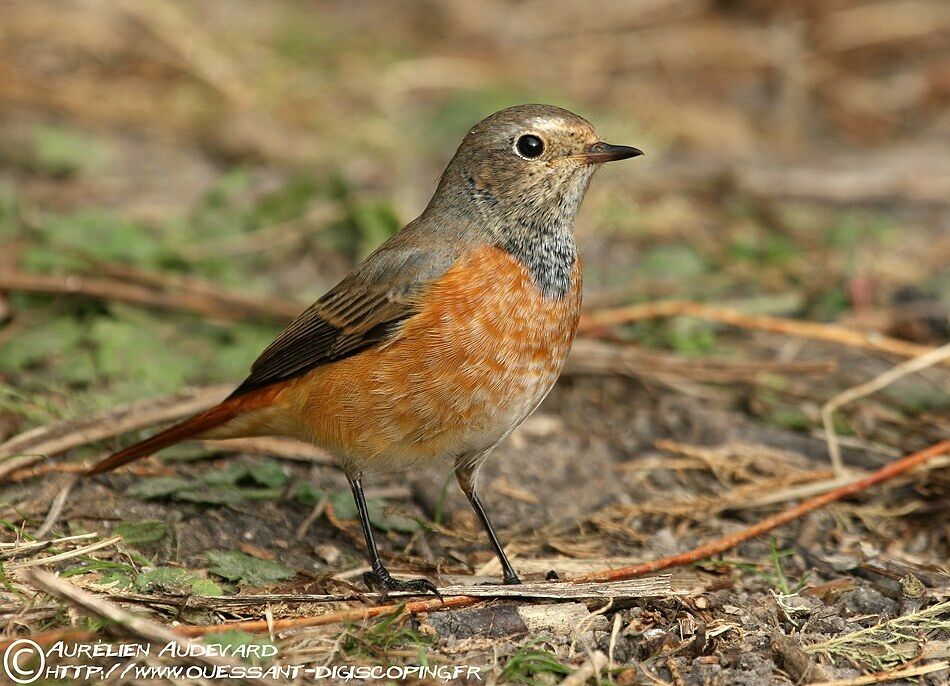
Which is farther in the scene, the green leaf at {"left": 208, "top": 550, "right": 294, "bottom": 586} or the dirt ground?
the green leaf at {"left": 208, "top": 550, "right": 294, "bottom": 586}

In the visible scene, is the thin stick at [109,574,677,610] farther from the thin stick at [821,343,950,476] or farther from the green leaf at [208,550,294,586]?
the thin stick at [821,343,950,476]

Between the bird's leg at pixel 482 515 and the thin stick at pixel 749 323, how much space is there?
164cm

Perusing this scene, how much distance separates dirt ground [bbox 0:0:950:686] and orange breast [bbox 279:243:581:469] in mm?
555

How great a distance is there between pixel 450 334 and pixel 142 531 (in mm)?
1393

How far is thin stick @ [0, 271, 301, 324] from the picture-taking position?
5859 mm

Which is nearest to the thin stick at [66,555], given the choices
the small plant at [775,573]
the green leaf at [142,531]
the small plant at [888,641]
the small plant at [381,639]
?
the green leaf at [142,531]

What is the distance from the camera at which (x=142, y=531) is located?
431cm

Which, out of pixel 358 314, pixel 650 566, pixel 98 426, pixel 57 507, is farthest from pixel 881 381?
pixel 57 507

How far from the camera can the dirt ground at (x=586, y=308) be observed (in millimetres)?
3885

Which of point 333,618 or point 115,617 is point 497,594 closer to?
point 333,618

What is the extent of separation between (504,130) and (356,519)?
1.77m

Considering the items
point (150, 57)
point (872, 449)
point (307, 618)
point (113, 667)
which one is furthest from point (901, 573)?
point (150, 57)

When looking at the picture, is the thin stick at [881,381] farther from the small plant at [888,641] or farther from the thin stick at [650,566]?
the small plant at [888,641]

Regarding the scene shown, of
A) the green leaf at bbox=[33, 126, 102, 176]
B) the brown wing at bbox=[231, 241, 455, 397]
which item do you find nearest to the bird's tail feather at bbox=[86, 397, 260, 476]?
the brown wing at bbox=[231, 241, 455, 397]
